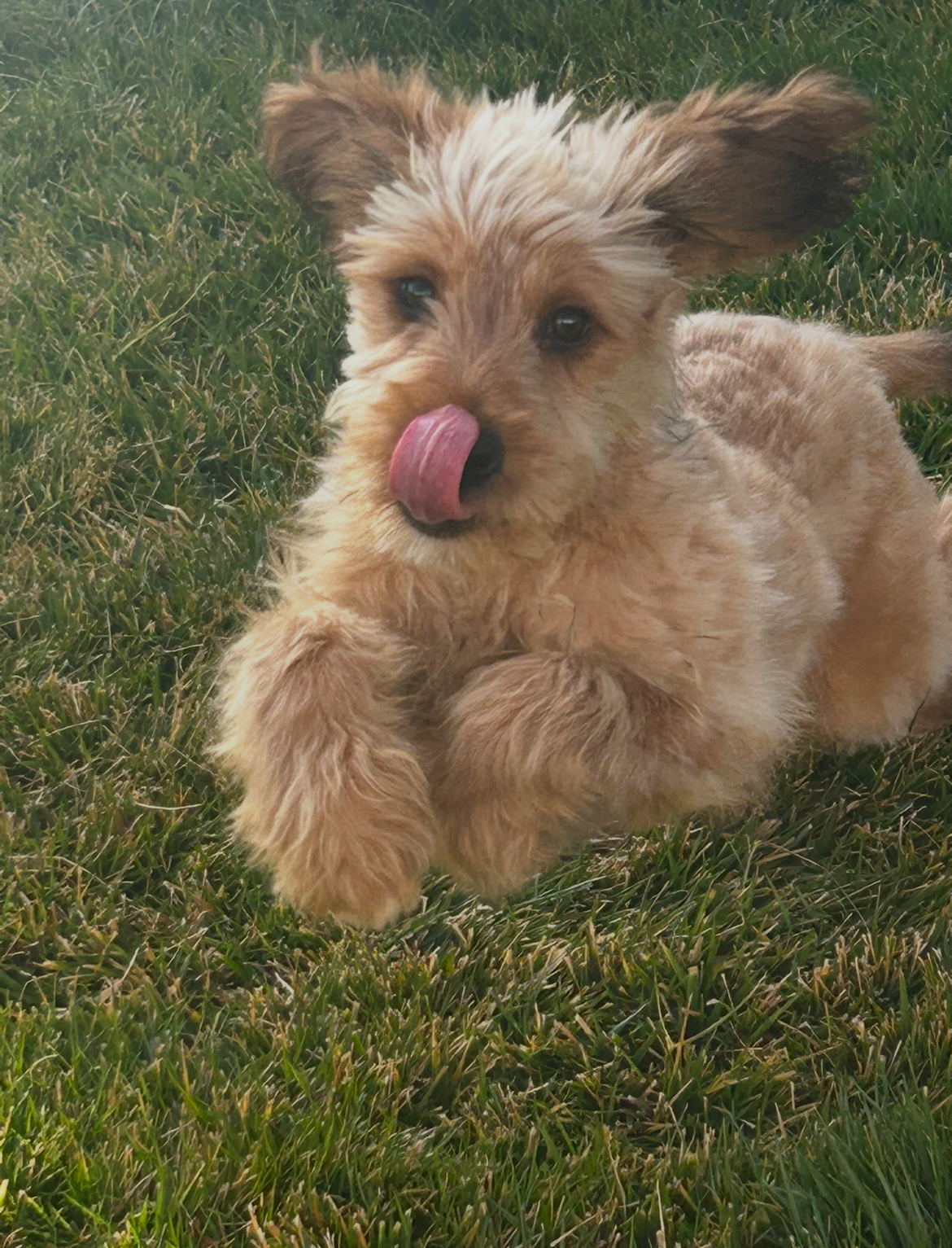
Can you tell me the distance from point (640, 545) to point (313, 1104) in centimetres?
141

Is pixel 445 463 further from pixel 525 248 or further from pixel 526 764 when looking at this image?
pixel 526 764

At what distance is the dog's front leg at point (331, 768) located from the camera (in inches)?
103

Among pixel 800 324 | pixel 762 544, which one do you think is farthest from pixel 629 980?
pixel 800 324

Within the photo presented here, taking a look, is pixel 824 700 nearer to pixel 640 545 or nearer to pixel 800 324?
pixel 800 324

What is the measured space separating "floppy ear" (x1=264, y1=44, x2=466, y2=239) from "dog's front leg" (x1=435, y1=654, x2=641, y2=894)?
1.11m

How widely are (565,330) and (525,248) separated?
173 millimetres

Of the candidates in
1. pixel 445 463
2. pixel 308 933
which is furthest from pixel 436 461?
pixel 308 933

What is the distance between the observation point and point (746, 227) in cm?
296

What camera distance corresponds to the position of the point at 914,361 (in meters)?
4.43

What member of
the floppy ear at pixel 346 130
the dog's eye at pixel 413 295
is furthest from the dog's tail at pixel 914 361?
the dog's eye at pixel 413 295

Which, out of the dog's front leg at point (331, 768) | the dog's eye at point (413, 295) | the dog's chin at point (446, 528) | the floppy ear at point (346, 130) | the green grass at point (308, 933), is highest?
the floppy ear at point (346, 130)

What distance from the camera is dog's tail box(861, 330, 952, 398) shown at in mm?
4434

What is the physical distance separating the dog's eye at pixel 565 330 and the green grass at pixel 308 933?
43.3 inches

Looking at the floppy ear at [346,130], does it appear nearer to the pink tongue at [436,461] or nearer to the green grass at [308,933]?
the pink tongue at [436,461]
